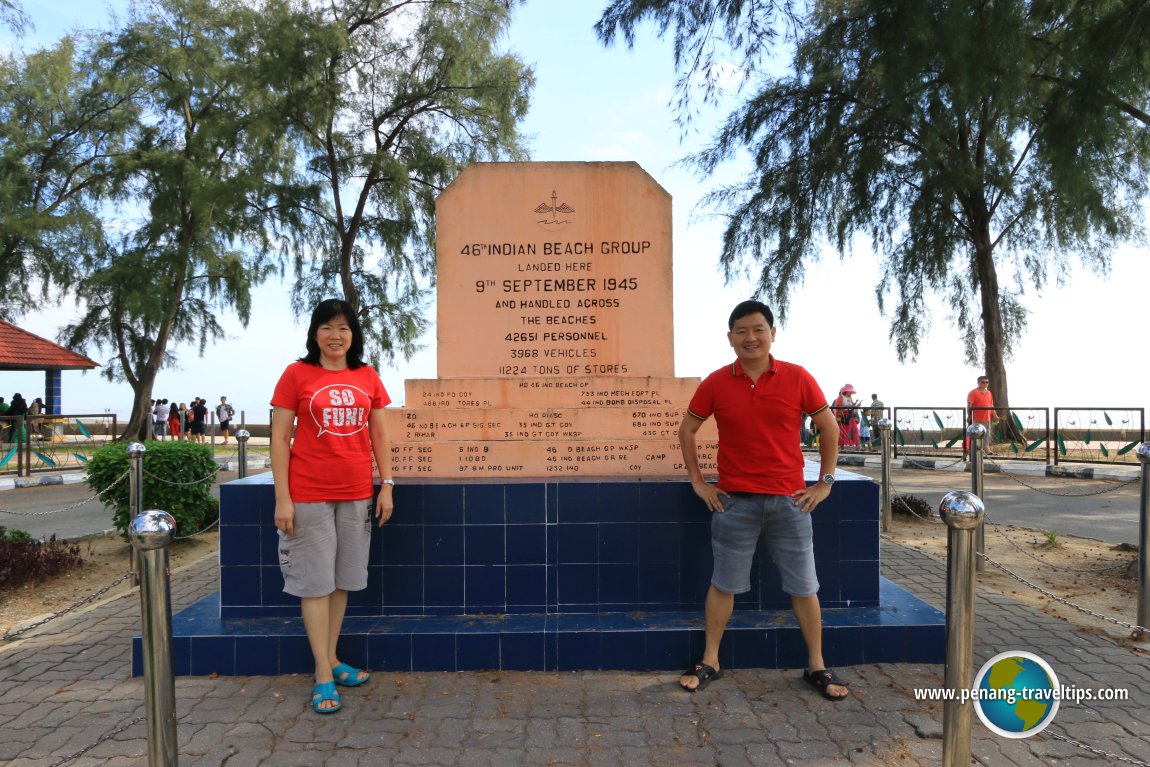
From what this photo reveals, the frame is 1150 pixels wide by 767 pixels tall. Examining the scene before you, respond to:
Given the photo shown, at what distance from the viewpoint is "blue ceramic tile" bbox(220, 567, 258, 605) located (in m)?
4.07

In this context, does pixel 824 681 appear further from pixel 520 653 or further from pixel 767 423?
pixel 520 653

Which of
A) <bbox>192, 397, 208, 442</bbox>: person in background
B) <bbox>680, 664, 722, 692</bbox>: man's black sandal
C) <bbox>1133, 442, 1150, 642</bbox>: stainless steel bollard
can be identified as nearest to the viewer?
<bbox>680, 664, 722, 692</bbox>: man's black sandal

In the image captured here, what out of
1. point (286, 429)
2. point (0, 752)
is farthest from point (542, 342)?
point (0, 752)

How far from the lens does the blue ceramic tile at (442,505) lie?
411 cm

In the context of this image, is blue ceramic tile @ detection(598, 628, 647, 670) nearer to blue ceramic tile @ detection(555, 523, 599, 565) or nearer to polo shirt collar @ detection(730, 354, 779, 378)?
blue ceramic tile @ detection(555, 523, 599, 565)

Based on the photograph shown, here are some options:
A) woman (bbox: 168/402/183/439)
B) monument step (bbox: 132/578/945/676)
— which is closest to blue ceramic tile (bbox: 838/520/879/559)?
monument step (bbox: 132/578/945/676)

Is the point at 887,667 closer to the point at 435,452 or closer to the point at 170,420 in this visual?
the point at 435,452

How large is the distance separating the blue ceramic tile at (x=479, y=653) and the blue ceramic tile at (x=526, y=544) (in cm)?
46

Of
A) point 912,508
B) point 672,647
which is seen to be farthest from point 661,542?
point 912,508

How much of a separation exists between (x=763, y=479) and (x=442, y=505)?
67.6 inches

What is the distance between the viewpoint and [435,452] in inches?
175

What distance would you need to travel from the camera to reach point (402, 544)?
4.10 m

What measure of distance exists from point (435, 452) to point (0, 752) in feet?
7.56

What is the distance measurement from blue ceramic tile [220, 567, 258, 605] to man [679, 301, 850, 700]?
90.5 inches
